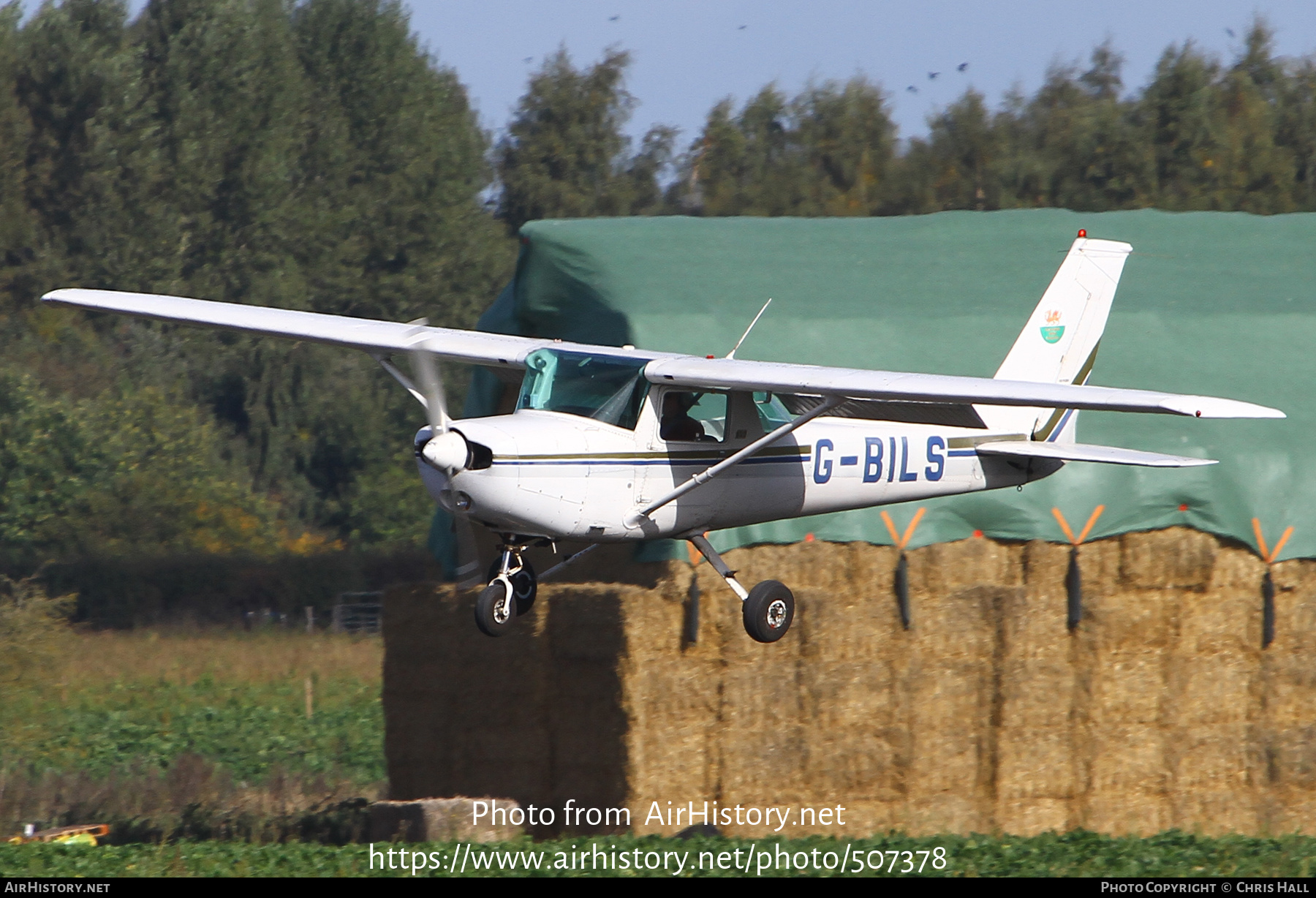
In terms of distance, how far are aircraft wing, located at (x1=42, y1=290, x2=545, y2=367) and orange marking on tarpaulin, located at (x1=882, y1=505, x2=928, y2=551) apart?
4.35 meters

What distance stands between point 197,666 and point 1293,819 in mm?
19702

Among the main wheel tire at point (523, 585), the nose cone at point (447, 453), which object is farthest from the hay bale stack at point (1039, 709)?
the nose cone at point (447, 453)

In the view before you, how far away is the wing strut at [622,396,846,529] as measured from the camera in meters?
11.7

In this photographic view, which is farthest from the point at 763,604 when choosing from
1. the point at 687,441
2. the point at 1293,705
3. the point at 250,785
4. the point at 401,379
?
the point at 250,785

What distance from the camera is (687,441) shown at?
1196 cm

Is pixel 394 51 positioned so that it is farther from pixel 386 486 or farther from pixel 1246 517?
pixel 1246 517

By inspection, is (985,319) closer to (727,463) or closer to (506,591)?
(727,463)

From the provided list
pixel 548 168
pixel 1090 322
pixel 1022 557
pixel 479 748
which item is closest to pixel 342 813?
pixel 479 748

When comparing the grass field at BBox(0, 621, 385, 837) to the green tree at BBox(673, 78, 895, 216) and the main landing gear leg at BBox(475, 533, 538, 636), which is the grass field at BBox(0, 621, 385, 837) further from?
the green tree at BBox(673, 78, 895, 216)

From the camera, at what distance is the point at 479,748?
17.6m

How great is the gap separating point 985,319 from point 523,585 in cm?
799

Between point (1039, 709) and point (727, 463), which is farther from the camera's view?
point (1039, 709)

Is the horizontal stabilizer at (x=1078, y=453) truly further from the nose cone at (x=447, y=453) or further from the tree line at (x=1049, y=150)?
the tree line at (x=1049, y=150)

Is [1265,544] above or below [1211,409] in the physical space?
below
